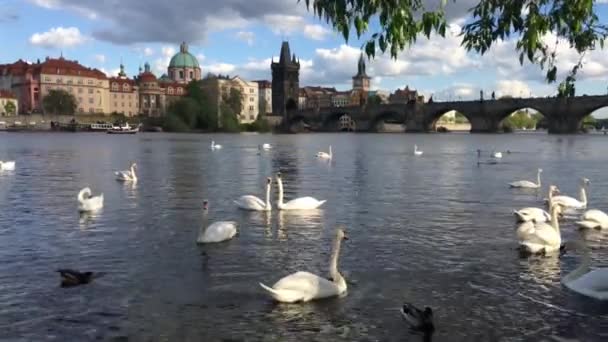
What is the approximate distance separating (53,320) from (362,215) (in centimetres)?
1059

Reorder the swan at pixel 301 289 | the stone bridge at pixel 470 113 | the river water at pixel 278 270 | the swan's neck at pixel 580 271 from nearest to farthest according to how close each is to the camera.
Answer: the river water at pixel 278 270 → the swan at pixel 301 289 → the swan's neck at pixel 580 271 → the stone bridge at pixel 470 113

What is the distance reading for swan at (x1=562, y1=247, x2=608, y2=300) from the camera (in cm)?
960

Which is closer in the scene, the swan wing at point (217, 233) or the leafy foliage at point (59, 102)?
the swan wing at point (217, 233)

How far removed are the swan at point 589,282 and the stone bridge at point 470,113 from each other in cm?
8015

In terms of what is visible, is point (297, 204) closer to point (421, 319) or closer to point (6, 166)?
point (421, 319)

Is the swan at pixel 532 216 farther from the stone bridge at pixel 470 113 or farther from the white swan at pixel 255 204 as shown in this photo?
the stone bridge at pixel 470 113

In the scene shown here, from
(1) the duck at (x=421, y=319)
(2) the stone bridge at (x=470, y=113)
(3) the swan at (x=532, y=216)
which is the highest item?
(2) the stone bridge at (x=470, y=113)

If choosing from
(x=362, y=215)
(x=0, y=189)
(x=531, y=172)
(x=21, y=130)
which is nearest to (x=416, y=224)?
(x=362, y=215)

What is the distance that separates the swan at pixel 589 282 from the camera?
9602 millimetres

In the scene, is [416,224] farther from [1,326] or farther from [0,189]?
[0,189]

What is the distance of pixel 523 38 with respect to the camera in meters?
6.03

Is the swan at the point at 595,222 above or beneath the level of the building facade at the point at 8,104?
beneath

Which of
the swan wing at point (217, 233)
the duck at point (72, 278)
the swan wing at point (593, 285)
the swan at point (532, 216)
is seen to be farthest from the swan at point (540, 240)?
the duck at point (72, 278)

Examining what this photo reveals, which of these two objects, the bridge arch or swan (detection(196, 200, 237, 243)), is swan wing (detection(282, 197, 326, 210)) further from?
the bridge arch
